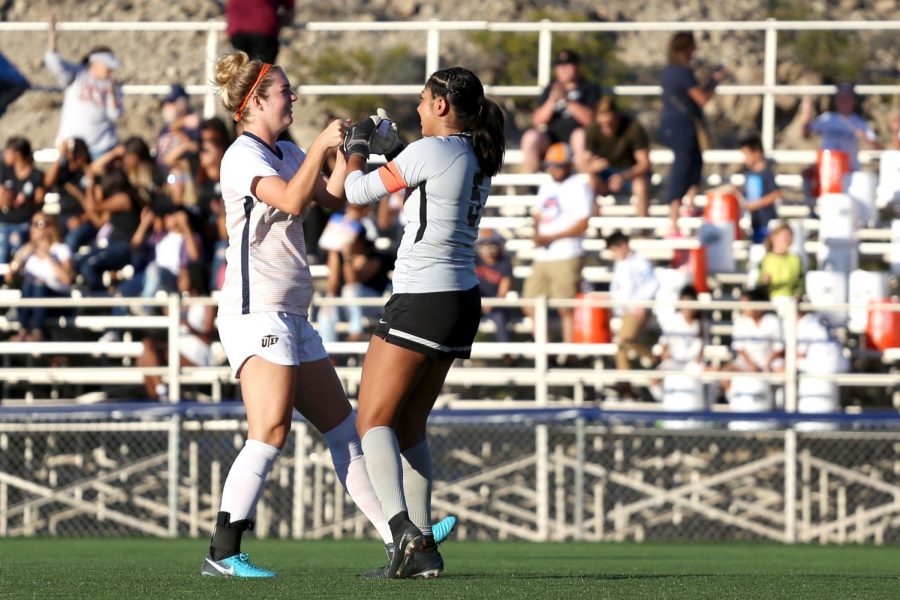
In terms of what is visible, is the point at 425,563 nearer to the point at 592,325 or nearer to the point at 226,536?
the point at 226,536

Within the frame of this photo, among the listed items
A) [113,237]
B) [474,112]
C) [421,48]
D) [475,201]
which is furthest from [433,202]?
[421,48]

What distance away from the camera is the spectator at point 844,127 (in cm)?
1550

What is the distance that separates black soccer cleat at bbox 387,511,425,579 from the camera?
6.12 metres

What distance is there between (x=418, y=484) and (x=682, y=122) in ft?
29.3

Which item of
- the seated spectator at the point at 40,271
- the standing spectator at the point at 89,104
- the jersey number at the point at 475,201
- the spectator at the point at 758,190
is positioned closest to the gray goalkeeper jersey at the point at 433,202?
the jersey number at the point at 475,201

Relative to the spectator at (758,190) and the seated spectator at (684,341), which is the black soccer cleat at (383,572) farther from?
the spectator at (758,190)

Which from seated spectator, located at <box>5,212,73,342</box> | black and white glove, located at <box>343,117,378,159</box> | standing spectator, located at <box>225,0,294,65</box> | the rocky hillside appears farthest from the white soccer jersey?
the rocky hillside

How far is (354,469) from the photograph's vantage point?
21.1ft

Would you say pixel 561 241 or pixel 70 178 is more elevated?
pixel 70 178

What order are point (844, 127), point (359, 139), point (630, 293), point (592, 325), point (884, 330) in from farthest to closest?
Answer: point (844, 127) → point (630, 293) → point (884, 330) → point (592, 325) → point (359, 139)

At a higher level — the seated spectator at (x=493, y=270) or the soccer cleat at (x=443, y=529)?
the seated spectator at (x=493, y=270)

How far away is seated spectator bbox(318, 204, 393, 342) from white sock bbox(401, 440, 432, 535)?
23.9 feet

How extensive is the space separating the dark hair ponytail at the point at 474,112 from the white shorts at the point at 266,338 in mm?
906

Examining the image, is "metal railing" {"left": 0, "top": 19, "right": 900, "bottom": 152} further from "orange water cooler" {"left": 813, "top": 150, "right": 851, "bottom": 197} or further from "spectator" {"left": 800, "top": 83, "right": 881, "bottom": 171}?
"orange water cooler" {"left": 813, "top": 150, "right": 851, "bottom": 197}
